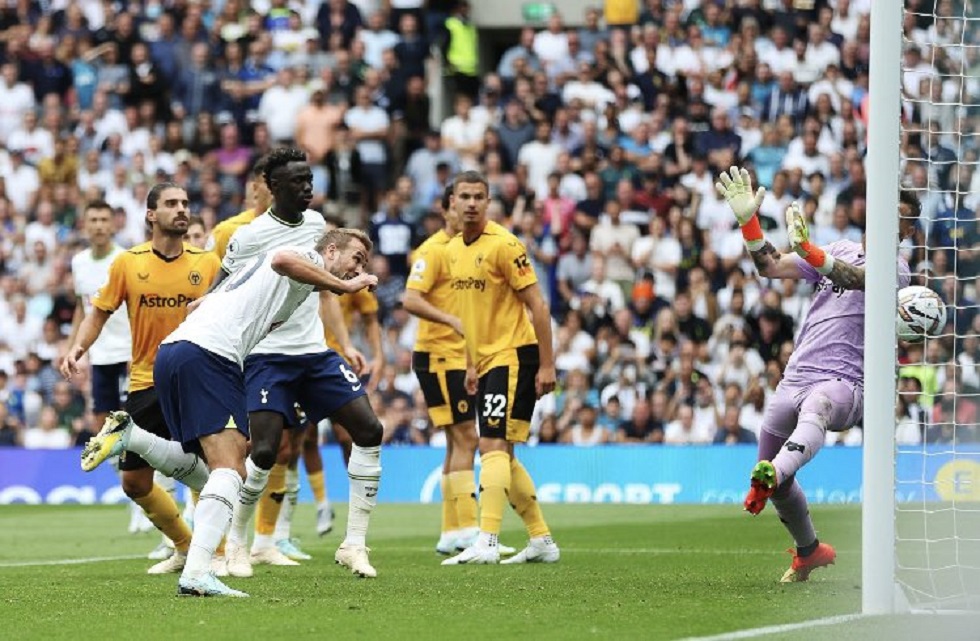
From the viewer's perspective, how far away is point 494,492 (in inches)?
543

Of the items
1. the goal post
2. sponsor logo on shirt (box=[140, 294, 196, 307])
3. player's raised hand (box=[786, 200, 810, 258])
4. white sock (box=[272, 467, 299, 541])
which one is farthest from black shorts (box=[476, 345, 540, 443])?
the goal post

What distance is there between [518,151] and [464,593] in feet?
56.8

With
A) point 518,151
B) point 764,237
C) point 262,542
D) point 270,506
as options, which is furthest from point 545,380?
point 518,151

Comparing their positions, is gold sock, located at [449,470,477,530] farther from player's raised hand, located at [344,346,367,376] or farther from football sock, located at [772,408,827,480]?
football sock, located at [772,408,827,480]

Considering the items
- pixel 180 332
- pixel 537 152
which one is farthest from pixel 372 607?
pixel 537 152

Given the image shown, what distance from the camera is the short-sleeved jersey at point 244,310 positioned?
10.8 metres

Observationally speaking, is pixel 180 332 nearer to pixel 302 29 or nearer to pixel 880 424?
pixel 880 424

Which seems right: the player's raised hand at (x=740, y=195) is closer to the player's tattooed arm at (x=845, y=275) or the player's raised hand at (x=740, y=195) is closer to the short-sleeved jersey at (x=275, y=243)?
the player's tattooed arm at (x=845, y=275)

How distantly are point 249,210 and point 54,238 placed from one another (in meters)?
14.5

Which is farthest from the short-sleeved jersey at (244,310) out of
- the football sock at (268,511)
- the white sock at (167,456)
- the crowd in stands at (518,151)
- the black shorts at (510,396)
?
the crowd in stands at (518,151)

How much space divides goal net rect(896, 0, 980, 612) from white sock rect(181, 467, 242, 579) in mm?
3568

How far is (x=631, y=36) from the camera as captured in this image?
94.3 feet

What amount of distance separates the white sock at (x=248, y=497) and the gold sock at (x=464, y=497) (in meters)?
2.62

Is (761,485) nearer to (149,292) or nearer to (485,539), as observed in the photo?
(485,539)
